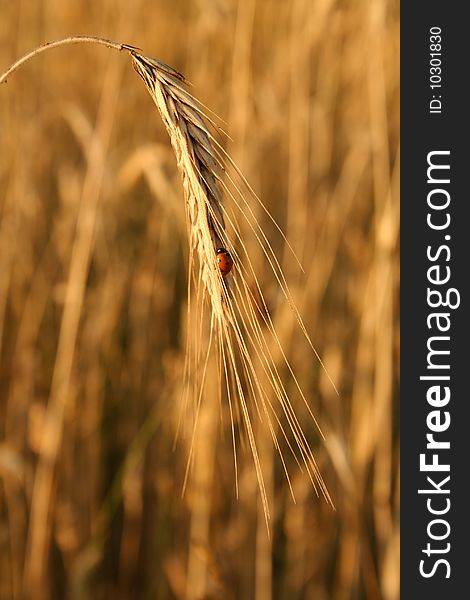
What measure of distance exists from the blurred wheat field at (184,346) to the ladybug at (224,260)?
59 centimetres

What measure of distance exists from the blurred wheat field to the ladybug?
0.59m

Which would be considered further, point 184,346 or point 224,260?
point 184,346

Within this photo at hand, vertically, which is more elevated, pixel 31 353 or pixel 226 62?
pixel 226 62

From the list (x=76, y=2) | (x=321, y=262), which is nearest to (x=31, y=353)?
(x=321, y=262)

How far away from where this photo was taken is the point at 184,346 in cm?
163

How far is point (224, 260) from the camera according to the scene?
835 mm

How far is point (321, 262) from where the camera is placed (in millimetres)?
1795

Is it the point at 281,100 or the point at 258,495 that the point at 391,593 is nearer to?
the point at 258,495

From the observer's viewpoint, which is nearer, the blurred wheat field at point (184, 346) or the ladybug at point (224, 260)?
the ladybug at point (224, 260)

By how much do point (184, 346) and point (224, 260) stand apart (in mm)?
811

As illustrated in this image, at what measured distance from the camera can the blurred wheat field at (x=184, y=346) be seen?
1542 millimetres

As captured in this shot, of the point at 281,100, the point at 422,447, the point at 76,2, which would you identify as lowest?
the point at 422,447

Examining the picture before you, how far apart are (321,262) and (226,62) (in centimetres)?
62

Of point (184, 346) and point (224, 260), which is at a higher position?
point (184, 346)
